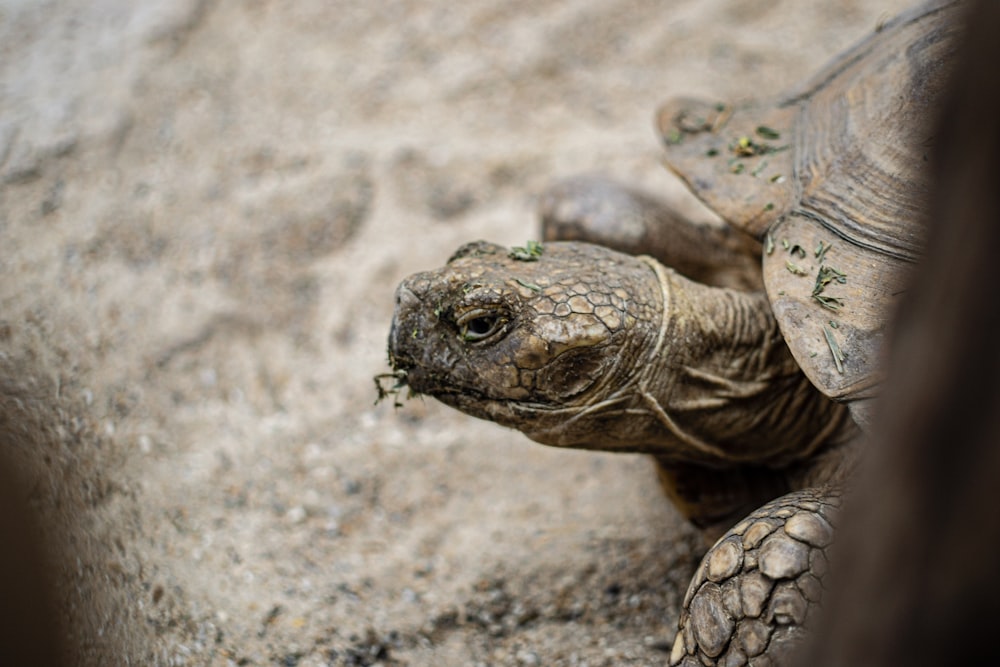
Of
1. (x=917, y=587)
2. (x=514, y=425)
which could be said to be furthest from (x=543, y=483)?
(x=917, y=587)

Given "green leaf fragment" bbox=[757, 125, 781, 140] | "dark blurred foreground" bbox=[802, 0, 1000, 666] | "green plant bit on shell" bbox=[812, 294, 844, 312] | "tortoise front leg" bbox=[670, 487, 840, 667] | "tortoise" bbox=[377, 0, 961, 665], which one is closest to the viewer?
"dark blurred foreground" bbox=[802, 0, 1000, 666]

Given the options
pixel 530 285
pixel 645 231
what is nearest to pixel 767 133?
pixel 645 231

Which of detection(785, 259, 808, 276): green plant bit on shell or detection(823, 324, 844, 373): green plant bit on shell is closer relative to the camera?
detection(823, 324, 844, 373): green plant bit on shell

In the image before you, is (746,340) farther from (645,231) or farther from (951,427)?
(951,427)

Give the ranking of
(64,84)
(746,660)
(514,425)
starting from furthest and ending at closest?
(64,84) → (514,425) → (746,660)

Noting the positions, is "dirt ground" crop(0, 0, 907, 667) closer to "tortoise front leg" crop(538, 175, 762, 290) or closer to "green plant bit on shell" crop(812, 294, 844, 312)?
"tortoise front leg" crop(538, 175, 762, 290)

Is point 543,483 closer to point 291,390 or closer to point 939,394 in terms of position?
point 291,390

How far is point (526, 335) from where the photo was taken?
1943 mm

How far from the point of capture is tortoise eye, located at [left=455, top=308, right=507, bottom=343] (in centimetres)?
196

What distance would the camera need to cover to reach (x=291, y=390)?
131 inches

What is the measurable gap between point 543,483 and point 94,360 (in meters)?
1.78

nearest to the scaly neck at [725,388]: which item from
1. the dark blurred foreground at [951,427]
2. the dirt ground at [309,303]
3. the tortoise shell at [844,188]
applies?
the tortoise shell at [844,188]

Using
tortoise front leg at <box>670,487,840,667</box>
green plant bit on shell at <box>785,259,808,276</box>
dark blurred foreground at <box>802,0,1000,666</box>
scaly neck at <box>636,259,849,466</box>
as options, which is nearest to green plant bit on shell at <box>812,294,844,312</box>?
green plant bit on shell at <box>785,259,808,276</box>

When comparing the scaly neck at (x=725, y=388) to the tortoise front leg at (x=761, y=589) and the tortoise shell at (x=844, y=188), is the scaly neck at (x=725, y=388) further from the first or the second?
the tortoise front leg at (x=761, y=589)
